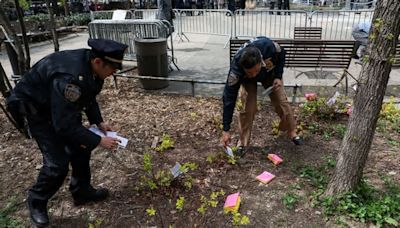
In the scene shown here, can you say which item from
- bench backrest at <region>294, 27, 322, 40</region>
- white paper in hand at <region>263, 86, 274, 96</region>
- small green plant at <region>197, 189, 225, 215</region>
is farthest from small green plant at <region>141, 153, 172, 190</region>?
bench backrest at <region>294, 27, 322, 40</region>

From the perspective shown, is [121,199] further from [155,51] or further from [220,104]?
[155,51]

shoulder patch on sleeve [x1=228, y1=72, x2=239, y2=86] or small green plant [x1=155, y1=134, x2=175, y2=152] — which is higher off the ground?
shoulder patch on sleeve [x1=228, y1=72, x2=239, y2=86]

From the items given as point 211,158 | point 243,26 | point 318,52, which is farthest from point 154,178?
point 243,26

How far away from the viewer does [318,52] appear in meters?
5.58

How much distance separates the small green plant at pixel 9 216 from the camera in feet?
9.19

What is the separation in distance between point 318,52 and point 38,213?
4847 mm

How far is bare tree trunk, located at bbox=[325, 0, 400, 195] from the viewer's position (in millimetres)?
2160

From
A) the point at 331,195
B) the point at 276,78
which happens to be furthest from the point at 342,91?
the point at 331,195

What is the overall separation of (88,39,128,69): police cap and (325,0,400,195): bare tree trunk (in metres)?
1.79

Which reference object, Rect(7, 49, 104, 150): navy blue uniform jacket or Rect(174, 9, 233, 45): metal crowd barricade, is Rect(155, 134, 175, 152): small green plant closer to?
Rect(7, 49, 104, 150): navy blue uniform jacket

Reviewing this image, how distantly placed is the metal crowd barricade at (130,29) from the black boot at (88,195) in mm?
4495

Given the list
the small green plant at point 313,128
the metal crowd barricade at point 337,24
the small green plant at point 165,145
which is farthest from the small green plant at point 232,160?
the metal crowd barricade at point 337,24

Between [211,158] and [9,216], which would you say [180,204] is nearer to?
[211,158]

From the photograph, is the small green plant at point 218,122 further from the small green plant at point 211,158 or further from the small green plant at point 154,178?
the small green plant at point 154,178
